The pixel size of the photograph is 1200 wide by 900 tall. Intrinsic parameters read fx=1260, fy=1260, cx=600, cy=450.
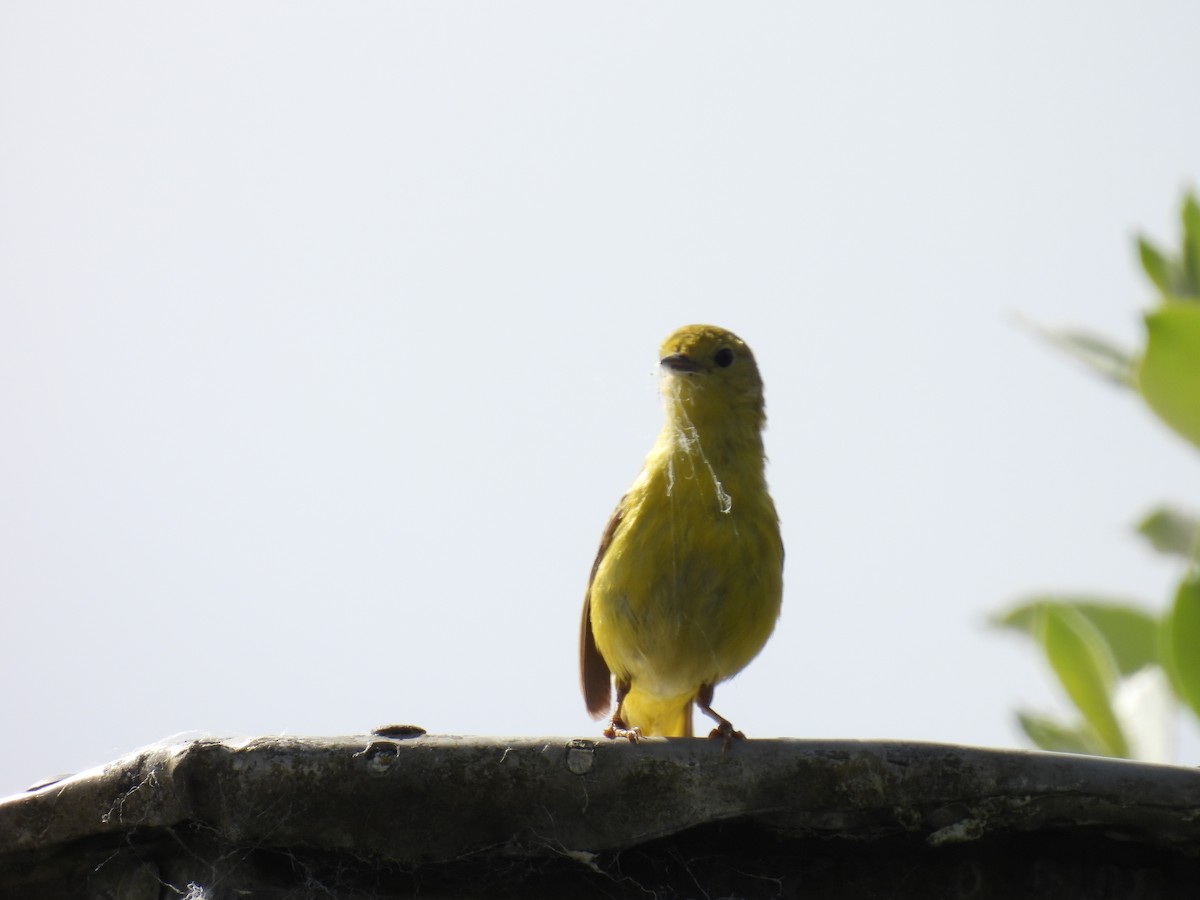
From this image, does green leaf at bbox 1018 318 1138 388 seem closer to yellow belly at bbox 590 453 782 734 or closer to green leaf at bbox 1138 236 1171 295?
green leaf at bbox 1138 236 1171 295

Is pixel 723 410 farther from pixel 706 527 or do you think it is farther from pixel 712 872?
pixel 712 872

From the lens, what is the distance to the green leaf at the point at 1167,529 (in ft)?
9.04

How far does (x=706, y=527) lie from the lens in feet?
14.6

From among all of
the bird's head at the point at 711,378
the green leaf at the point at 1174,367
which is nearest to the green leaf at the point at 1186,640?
the green leaf at the point at 1174,367

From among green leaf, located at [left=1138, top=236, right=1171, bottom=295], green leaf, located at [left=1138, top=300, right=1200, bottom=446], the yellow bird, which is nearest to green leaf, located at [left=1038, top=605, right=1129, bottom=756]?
green leaf, located at [left=1138, top=300, right=1200, bottom=446]

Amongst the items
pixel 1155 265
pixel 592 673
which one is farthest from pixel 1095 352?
pixel 592 673

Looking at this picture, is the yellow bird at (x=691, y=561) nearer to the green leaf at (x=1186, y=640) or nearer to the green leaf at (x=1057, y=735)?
the green leaf at (x=1057, y=735)

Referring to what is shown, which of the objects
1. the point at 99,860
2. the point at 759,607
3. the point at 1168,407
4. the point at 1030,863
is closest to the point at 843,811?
the point at 1030,863

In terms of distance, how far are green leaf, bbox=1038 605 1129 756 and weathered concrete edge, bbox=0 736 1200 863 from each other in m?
0.33

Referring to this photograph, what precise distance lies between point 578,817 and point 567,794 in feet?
0.16

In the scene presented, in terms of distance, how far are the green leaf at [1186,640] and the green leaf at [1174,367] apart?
11.8 inches

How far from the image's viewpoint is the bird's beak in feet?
16.9

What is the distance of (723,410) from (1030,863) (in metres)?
2.87

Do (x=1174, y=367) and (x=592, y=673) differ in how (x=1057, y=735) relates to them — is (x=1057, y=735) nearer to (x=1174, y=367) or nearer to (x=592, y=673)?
(x=1174, y=367)
